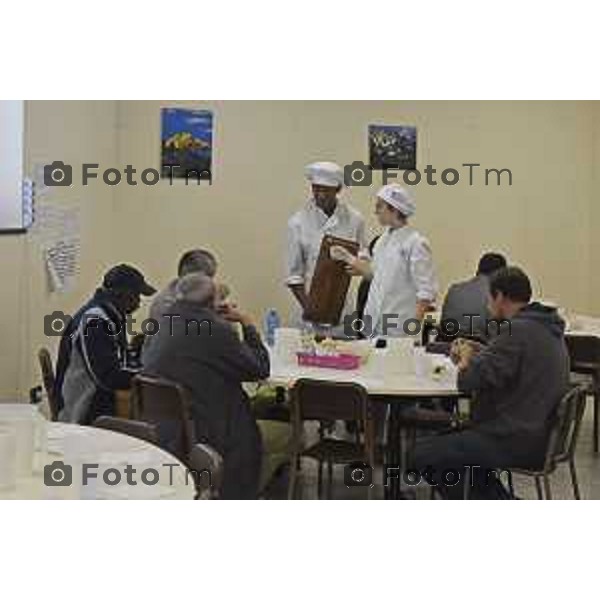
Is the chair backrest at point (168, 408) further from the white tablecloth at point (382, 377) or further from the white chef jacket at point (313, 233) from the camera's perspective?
the white chef jacket at point (313, 233)

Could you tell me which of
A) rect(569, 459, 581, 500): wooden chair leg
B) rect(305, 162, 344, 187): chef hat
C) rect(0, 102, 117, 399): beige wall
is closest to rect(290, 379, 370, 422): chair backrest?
rect(569, 459, 581, 500): wooden chair leg

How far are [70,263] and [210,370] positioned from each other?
50.8 inches

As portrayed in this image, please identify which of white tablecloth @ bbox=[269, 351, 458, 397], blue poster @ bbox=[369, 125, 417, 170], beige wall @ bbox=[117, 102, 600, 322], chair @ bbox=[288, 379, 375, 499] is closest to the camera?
chair @ bbox=[288, 379, 375, 499]

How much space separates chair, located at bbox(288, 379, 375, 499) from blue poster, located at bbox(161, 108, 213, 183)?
178 cm

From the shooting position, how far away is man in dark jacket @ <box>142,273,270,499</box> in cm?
333

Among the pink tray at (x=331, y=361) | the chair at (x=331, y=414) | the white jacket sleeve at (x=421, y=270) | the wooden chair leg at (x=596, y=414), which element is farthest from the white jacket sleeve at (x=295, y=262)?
the wooden chair leg at (x=596, y=414)

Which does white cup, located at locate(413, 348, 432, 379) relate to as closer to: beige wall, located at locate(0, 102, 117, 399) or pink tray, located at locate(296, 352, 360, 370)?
pink tray, located at locate(296, 352, 360, 370)

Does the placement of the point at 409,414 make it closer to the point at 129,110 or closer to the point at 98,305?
the point at 98,305

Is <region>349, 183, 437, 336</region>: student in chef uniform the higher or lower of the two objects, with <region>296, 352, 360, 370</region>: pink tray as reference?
higher

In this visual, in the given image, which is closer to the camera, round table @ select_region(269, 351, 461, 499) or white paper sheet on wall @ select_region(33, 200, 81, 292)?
round table @ select_region(269, 351, 461, 499)

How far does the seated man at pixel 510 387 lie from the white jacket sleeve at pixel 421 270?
3.23 feet

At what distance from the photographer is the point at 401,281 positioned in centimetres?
457

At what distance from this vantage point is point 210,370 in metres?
3.37

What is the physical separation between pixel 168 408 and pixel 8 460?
1.14m
